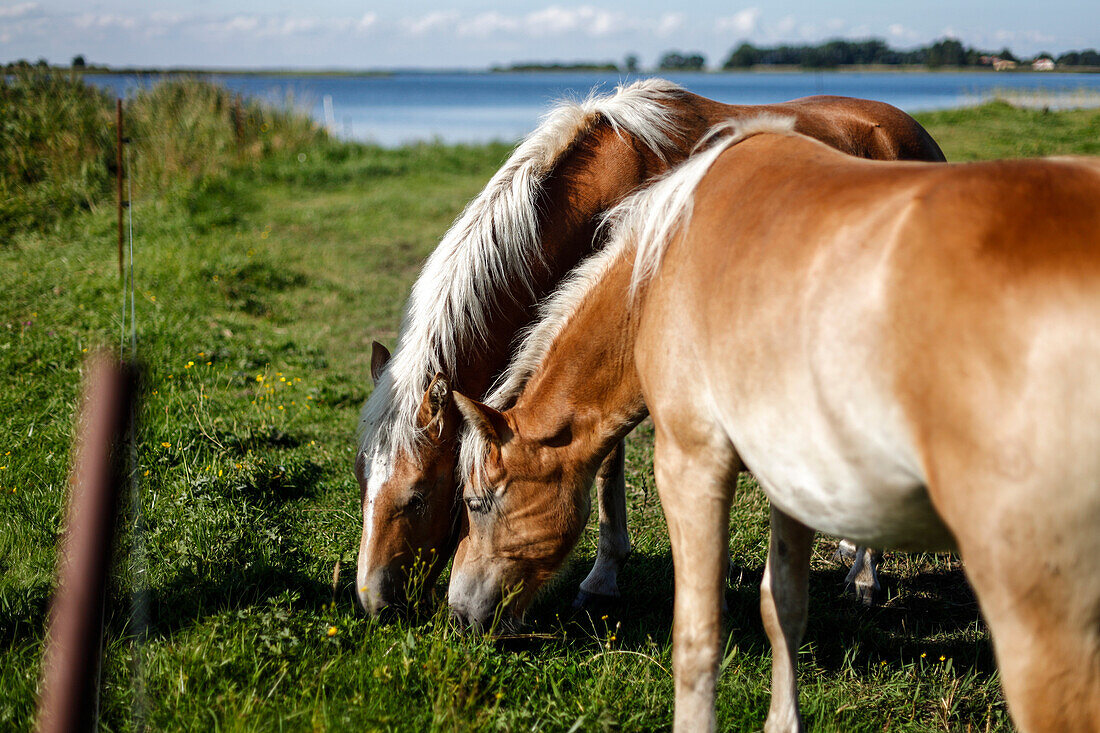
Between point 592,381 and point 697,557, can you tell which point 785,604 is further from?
point 592,381

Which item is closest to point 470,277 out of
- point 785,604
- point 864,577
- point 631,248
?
point 631,248

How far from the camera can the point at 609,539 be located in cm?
363

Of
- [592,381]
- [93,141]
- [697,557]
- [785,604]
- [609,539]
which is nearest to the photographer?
[697,557]

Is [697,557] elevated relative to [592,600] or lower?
elevated

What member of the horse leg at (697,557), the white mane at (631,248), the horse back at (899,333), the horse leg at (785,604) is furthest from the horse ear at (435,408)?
the horse leg at (785,604)

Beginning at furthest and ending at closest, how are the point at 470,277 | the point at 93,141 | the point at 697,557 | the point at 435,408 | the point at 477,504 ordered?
1. the point at 93,141
2. the point at 470,277
3. the point at 435,408
4. the point at 477,504
5. the point at 697,557

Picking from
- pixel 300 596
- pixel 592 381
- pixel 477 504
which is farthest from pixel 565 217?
pixel 300 596

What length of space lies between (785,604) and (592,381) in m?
0.96

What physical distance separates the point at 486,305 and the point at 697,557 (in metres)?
1.51

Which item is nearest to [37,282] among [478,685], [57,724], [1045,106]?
[478,685]

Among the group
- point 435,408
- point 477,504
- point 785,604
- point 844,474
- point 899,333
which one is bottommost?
point 785,604

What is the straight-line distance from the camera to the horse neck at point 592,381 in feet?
8.55

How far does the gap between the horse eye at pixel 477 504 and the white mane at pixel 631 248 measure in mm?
82

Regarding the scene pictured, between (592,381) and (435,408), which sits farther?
(435,408)
